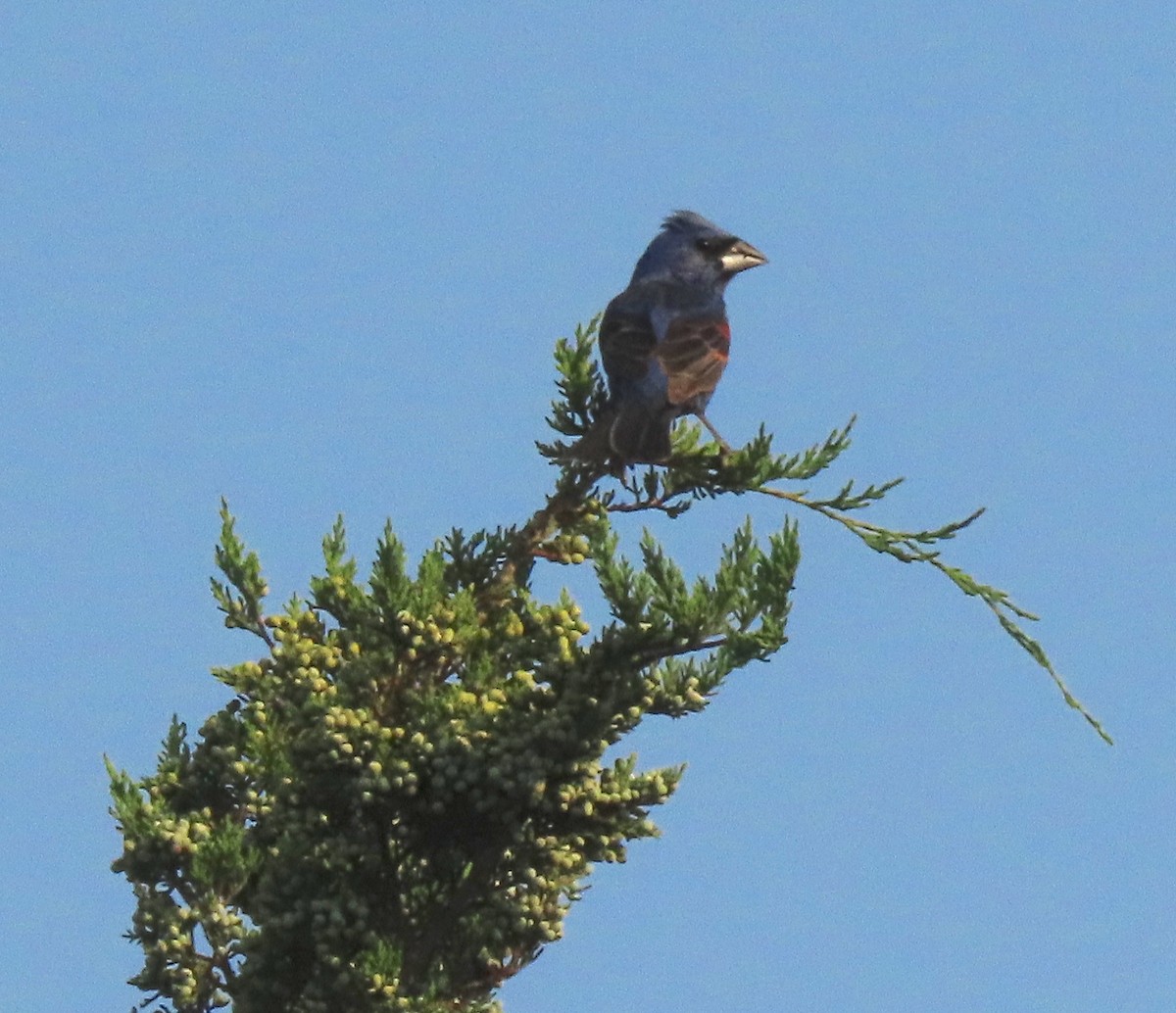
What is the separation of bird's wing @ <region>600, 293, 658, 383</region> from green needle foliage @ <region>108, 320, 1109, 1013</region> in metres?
1.04

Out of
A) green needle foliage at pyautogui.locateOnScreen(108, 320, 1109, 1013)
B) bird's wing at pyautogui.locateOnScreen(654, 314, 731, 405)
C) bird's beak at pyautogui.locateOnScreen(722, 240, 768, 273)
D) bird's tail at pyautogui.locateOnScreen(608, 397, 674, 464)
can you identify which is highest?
bird's beak at pyautogui.locateOnScreen(722, 240, 768, 273)

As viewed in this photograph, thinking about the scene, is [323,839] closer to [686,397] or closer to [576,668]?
[576,668]

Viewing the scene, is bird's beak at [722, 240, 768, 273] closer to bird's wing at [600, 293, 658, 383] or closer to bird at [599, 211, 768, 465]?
bird at [599, 211, 768, 465]

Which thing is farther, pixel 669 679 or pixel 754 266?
pixel 754 266

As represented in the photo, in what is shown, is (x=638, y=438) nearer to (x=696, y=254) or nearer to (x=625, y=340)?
(x=625, y=340)

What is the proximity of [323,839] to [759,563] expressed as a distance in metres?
2.29

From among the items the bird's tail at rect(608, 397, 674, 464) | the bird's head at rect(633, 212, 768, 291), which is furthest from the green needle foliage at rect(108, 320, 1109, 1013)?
the bird's head at rect(633, 212, 768, 291)

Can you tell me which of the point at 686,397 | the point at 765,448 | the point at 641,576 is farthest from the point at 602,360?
the point at 641,576

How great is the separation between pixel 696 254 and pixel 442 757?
5057 millimetres

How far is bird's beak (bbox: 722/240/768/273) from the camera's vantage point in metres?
11.7

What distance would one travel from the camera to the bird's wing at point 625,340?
9602 mm

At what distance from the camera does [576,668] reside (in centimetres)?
775

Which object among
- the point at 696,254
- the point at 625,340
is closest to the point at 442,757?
the point at 625,340

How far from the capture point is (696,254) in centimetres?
1164
